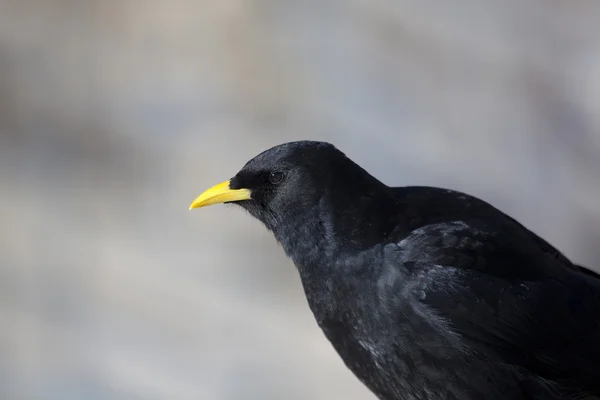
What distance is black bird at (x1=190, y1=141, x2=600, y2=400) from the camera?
1.43 meters

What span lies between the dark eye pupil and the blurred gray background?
1495 mm

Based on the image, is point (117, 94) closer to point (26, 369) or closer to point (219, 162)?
point (219, 162)

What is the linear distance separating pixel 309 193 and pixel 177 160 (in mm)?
1625

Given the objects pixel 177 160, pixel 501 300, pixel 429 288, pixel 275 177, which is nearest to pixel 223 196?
pixel 275 177

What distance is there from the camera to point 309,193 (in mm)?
1618

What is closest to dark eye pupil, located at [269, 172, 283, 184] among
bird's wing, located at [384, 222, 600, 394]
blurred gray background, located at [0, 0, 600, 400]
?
bird's wing, located at [384, 222, 600, 394]

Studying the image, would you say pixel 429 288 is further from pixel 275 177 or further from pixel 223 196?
pixel 223 196

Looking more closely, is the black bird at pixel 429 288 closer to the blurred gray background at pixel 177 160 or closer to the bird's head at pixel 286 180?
the bird's head at pixel 286 180

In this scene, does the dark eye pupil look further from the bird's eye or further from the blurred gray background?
Answer: the blurred gray background

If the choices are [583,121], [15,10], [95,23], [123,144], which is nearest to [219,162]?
[123,144]

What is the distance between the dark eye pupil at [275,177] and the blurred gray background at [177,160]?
149 centimetres

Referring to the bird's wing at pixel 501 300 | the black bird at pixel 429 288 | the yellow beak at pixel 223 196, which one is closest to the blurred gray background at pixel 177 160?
the yellow beak at pixel 223 196

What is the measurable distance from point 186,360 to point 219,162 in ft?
2.93

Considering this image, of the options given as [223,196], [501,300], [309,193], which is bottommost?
[501,300]
